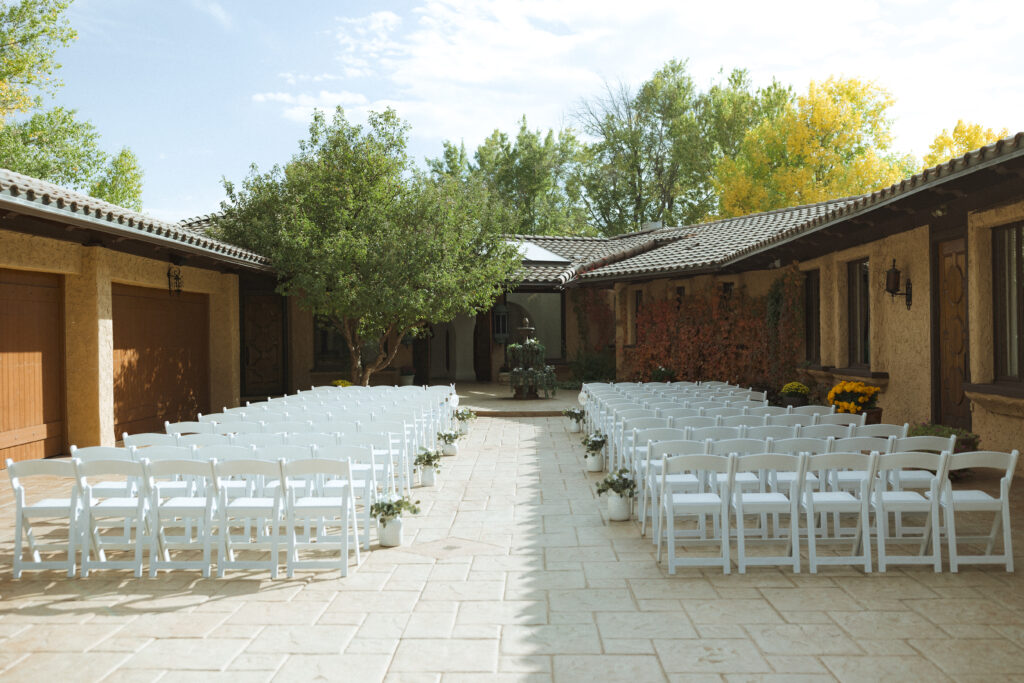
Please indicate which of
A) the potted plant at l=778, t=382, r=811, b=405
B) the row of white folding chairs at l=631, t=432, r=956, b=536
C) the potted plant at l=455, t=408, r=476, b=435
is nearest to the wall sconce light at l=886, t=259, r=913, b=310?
the potted plant at l=778, t=382, r=811, b=405

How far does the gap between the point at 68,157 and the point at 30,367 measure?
76.3 feet

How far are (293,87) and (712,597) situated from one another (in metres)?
25.3

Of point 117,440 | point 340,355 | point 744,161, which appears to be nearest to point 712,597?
point 117,440

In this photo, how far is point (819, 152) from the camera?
100ft

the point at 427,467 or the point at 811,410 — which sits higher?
the point at 811,410

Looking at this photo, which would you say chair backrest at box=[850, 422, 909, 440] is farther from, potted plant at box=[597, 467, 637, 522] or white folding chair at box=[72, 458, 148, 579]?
white folding chair at box=[72, 458, 148, 579]

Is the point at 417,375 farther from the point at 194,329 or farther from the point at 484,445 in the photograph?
the point at 484,445

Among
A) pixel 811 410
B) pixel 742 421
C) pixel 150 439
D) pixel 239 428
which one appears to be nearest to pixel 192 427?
pixel 239 428

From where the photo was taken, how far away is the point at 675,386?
1233 centimetres

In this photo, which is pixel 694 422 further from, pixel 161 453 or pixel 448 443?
pixel 161 453

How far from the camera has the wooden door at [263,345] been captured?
17938 millimetres

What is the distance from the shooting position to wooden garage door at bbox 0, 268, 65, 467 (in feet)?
30.9

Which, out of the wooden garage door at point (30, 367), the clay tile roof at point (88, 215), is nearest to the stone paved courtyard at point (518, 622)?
the clay tile roof at point (88, 215)

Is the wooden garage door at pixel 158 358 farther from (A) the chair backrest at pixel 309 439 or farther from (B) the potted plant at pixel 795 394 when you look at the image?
(B) the potted plant at pixel 795 394
